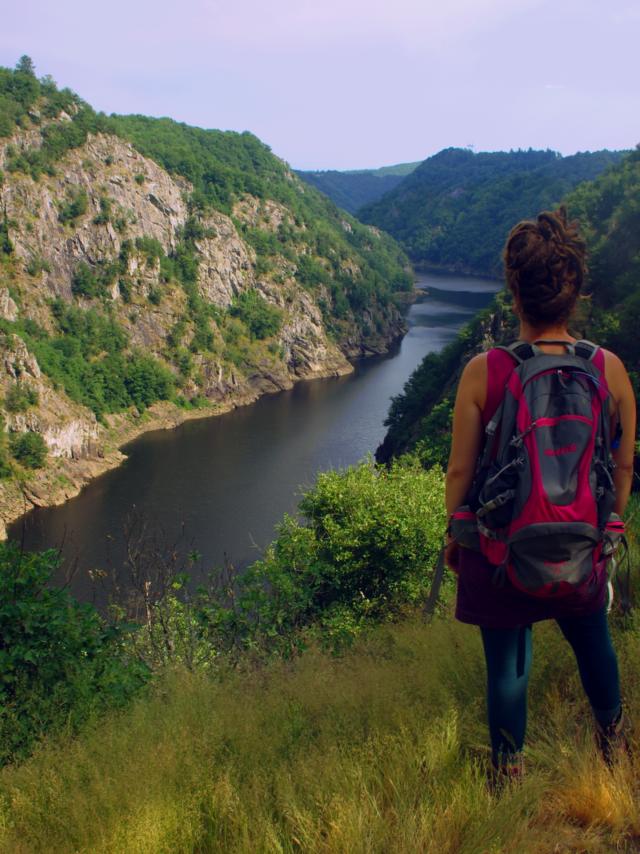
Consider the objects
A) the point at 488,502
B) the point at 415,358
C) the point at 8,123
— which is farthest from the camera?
the point at 415,358

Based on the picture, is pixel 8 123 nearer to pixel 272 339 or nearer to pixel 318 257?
pixel 272 339

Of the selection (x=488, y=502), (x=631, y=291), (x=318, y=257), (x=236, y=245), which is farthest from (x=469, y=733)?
(x=318, y=257)

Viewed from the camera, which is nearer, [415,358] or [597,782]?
[597,782]

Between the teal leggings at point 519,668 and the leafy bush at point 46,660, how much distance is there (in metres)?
2.18

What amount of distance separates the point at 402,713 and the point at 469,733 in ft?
0.90

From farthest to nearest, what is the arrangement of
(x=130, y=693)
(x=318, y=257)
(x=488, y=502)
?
1. (x=318, y=257)
2. (x=130, y=693)
3. (x=488, y=502)

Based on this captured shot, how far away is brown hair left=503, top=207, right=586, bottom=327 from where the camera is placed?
2.37 meters

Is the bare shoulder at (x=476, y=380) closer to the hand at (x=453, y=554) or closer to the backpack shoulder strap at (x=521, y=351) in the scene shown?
the backpack shoulder strap at (x=521, y=351)

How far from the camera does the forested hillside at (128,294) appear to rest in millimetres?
50188

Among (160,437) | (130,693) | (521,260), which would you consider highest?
(521,260)

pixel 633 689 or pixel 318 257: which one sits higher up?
pixel 318 257

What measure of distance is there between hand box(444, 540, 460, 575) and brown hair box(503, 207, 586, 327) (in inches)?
30.4

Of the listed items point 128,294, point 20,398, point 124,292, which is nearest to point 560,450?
point 20,398

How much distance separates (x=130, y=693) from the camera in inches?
167
